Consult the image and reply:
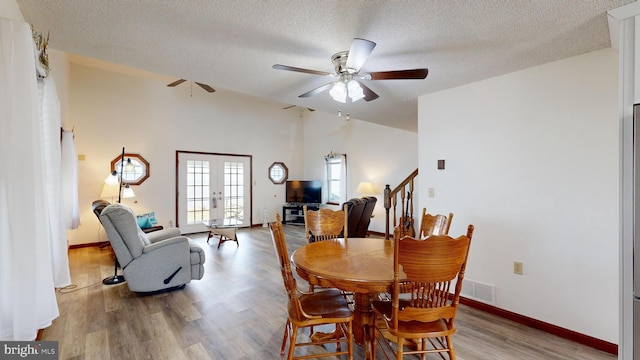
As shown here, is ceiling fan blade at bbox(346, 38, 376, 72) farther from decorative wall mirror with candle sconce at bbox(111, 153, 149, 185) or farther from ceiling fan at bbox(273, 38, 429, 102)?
decorative wall mirror with candle sconce at bbox(111, 153, 149, 185)

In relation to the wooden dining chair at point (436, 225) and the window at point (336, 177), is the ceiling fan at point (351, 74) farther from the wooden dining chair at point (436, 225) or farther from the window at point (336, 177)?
the window at point (336, 177)

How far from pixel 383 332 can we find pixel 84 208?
617 centimetres

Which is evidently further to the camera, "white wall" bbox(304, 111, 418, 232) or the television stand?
the television stand

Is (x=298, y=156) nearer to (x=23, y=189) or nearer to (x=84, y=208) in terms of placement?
(x=84, y=208)

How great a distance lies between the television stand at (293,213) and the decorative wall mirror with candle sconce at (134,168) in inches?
144

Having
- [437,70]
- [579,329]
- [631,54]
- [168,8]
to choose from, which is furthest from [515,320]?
[168,8]

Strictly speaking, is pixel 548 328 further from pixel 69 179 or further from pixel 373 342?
pixel 69 179

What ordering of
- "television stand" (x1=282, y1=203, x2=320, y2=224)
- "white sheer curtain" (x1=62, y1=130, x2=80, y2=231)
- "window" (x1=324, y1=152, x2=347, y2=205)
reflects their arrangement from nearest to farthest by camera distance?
"white sheer curtain" (x1=62, y1=130, x2=80, y2=231), "window" (x1=324, y1=152, x2=347, y2=205), "television stand" (x1=282, y1=203, x2=320, y2=224)

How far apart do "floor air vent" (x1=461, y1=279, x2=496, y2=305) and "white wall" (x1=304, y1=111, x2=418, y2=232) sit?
133 inches

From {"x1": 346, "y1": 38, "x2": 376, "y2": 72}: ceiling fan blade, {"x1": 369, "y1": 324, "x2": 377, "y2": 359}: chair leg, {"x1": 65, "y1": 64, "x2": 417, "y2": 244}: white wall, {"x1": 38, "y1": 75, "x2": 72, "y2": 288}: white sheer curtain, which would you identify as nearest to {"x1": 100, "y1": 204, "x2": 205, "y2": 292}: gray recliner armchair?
{"x1": 38, "y1": 75, "x2": 72, "y2": 288}: white sheer curtain

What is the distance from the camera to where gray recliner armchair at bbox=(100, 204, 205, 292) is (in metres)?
2.96

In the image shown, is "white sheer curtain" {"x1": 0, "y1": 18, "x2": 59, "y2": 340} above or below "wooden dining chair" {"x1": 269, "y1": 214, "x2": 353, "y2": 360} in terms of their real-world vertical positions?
above

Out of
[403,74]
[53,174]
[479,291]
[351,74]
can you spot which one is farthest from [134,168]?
[479,291]

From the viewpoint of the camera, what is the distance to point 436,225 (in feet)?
8.30
